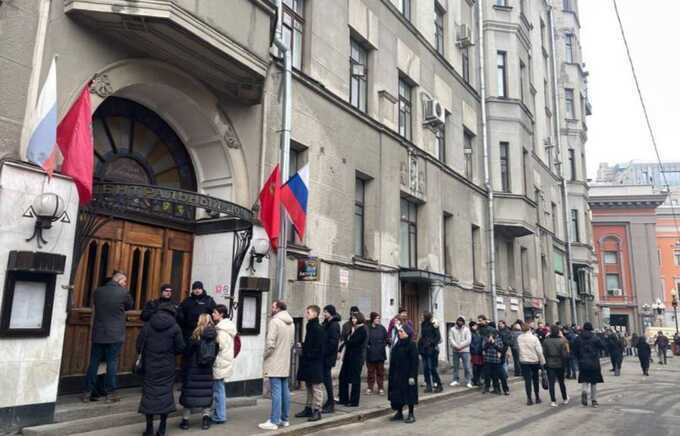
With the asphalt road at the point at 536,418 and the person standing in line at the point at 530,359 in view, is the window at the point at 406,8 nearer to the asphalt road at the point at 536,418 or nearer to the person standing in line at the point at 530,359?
the person standing in line at the point at 530,359

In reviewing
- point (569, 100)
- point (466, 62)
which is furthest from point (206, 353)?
point (569, 100)

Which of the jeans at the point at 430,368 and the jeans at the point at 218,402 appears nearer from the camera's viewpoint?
the jeans at the point at 218,402

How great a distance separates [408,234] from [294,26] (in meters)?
8.08

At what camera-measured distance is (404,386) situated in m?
9.71

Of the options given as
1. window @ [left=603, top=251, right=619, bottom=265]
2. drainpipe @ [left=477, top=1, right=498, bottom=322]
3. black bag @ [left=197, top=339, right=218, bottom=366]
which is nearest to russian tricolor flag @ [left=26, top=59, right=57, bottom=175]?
black bag @ [left=197, top=339, right=218, bottom=366]

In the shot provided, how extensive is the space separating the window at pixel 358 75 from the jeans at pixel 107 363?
9785 millimetres

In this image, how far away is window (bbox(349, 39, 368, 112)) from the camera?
51.6ft

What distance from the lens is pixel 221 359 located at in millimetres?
8125

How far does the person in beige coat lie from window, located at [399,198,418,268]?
Answer: 9.46m

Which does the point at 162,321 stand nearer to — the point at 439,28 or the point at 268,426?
the point at 268,426

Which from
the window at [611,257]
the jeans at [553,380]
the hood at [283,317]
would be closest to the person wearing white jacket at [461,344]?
the jeans at [553,380]

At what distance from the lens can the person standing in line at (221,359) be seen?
8.11 metres

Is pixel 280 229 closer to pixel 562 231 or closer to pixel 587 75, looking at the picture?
pixel 562 231

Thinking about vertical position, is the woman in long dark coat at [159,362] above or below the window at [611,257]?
below
